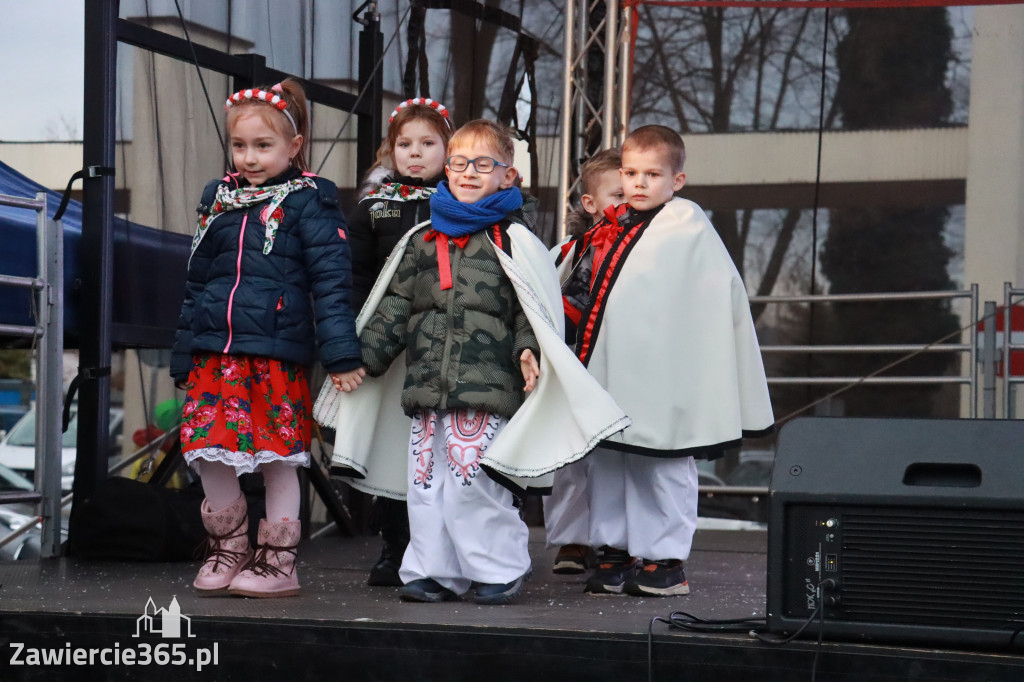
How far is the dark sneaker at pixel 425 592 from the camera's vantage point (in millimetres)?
2973

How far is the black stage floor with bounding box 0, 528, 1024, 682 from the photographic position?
2252 mm

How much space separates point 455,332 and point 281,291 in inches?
17.5

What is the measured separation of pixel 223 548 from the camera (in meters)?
3.13

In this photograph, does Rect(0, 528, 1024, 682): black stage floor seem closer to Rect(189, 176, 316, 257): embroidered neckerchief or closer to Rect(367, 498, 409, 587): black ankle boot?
Rect(367, 498, 409, 587): black ankle boot

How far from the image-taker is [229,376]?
306 centimetres

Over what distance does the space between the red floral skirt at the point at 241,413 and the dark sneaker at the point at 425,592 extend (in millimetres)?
417

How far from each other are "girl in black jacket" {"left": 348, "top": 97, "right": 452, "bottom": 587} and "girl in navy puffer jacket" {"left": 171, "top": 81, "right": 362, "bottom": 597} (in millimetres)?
292

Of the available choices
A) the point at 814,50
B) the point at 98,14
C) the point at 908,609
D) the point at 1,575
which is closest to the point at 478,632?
the point at 908,609

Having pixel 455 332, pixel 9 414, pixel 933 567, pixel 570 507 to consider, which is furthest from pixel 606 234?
pixel 9 414

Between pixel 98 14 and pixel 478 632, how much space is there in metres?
2.45

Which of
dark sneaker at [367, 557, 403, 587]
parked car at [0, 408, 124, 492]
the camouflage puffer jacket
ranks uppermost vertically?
the camouflage puffer jacket

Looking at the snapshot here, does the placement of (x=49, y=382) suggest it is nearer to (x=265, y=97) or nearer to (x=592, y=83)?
(x=265, y=97)

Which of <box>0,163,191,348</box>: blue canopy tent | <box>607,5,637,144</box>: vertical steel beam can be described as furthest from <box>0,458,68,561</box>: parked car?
<box>607,5,637,144</box>: vertical steel beam

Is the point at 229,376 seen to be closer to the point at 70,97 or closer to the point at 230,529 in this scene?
the point at 230,529
